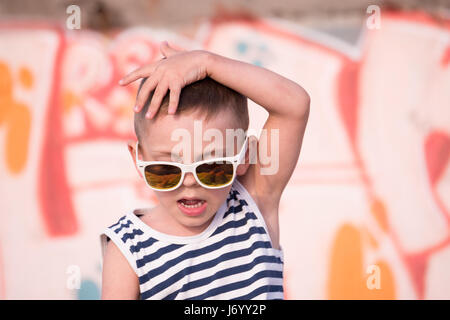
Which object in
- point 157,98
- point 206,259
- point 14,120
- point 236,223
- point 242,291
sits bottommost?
point 242,291

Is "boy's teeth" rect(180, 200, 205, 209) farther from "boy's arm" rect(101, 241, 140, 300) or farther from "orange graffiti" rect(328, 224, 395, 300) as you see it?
"orange graffiti" rect(328, 224, 395, 300)

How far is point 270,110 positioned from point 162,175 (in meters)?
0.40

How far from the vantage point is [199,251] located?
1.42m

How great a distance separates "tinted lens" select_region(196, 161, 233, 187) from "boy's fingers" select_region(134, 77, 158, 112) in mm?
241

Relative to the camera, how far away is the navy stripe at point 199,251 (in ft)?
4.47

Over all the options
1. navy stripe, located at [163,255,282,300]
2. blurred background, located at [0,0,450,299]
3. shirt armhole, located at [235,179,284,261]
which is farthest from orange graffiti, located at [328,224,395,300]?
navy stripe, located at [163,255,282,300]

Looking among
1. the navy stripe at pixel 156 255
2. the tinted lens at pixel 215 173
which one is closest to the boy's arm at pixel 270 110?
the tinted lens at pixel 215 173

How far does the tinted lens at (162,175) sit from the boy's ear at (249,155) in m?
0.26

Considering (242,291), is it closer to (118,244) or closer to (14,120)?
(118,244)

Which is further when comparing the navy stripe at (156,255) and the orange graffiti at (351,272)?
the orange graffiti at (351,272)

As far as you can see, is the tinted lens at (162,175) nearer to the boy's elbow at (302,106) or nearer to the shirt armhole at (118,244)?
the shirt armhole at (118,244)

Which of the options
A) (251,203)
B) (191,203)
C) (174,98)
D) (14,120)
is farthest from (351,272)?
(14,120)

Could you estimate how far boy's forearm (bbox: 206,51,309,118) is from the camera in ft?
4.41

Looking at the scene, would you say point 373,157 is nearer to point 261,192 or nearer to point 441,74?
point 441,74
